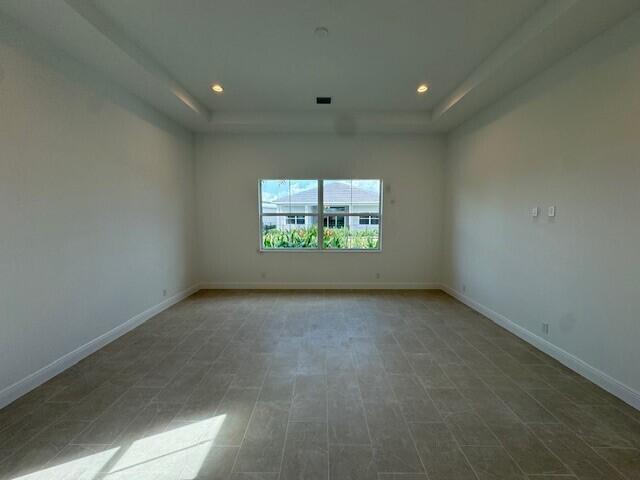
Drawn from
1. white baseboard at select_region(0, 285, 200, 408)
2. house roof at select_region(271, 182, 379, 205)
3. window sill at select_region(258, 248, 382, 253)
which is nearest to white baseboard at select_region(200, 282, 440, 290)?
window sill at select_region(258, 248, 382, 253)

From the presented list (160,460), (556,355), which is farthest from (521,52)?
(160,460)

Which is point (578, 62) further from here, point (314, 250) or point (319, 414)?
point (314, 250)

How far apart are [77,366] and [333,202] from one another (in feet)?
13.8

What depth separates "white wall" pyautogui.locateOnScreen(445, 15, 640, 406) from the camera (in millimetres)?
2131

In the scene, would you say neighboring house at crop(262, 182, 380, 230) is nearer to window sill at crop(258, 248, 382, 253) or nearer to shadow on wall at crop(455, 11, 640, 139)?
window sill at crop(258, 248, 382, 253)

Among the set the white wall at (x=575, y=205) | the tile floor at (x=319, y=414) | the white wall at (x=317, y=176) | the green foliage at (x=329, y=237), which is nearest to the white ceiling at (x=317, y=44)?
the white wall at (x=575, y=205)

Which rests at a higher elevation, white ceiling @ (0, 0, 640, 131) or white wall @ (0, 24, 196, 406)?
white ceiling @ (0, 0, 640, 131)

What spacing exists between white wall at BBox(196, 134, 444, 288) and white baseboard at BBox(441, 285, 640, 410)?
1.81 meters

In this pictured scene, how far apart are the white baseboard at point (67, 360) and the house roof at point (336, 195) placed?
2.87 m

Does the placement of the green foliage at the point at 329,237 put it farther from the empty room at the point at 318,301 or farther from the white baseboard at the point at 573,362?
the white baseboard at the point at 573,362

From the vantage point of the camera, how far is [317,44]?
278 centimetres

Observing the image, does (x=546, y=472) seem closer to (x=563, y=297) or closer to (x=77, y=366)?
(x=563, y=297)

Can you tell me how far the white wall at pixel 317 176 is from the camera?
5.18 meters

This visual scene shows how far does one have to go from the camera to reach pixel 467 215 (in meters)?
4.49
